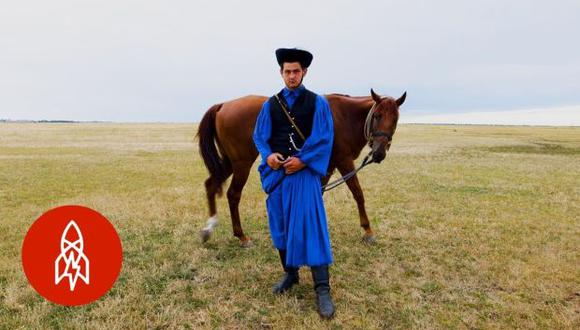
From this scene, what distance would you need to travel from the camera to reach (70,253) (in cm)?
338

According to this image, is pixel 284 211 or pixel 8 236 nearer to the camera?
pixel 284 211

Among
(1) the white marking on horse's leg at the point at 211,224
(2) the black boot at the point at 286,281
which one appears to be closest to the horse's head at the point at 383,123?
(2) the black boot at the point at 286,281

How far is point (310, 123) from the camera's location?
3791mm

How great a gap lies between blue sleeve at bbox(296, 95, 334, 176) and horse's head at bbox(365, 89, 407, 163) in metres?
1.52

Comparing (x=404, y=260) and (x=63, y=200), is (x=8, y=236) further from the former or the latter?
(x=404, y=260)

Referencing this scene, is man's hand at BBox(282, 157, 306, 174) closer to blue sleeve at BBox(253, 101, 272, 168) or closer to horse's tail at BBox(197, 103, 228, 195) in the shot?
blue sleeve at BBox(253, 101, 272, 168)

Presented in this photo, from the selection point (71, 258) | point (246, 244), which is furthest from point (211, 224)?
point (71, 258)

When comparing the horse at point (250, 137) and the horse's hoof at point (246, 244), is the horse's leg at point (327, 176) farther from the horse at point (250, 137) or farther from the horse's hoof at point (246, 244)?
the horse's hoof at point (246, 244)

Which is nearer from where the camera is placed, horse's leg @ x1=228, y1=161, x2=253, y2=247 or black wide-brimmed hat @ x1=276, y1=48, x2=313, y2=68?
black wide-brimmed hat @ x1=276, y1=48, x2=313, y2=68

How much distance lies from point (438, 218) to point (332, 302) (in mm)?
4197

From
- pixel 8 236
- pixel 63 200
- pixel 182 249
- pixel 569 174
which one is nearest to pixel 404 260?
pixel 182 249

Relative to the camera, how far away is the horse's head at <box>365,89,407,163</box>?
199 inches

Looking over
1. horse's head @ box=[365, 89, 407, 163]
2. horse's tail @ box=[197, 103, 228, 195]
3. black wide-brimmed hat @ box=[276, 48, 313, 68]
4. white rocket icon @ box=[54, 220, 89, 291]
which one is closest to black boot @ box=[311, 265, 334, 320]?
horse's head @ box=[365, 89, 407, 163]

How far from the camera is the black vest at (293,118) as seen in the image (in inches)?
148
